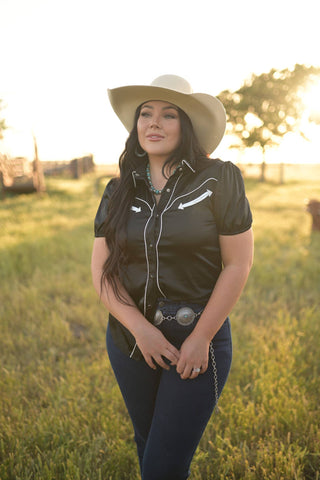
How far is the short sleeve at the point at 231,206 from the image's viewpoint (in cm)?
157

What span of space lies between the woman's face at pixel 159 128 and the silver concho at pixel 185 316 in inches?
31.9

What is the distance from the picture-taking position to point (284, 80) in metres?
31.3

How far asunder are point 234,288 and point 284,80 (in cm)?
3515

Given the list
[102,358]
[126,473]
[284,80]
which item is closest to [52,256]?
[102,358]

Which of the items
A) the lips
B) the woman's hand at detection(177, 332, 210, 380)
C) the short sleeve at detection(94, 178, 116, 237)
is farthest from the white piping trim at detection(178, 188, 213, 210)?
the woman's hand at detection(177, 332, 210, 380)

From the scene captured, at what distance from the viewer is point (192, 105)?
181 cm

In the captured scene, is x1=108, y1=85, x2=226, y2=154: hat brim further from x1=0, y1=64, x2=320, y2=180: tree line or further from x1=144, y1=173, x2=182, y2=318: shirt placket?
x1=0, y1=64, x2=320, y2=180: tree line

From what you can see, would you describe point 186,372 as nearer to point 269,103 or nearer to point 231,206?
point 231,206

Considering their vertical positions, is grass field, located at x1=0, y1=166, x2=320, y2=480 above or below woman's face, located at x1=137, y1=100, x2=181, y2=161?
below

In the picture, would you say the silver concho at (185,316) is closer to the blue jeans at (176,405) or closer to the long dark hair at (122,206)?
the blue jeans at (176,405)

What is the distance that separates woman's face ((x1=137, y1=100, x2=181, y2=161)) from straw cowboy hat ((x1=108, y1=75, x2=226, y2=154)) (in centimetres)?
5

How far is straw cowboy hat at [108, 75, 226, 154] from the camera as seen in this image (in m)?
1.76

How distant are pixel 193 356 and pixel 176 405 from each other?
264 mm

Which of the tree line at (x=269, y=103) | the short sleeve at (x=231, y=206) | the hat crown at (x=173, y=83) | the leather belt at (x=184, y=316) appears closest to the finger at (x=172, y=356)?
the leather belt at (x=184, y=316)
